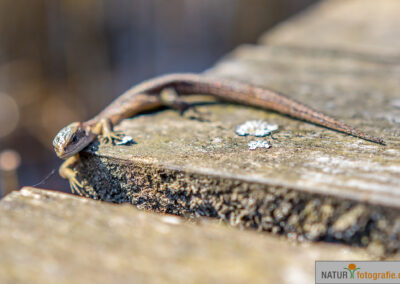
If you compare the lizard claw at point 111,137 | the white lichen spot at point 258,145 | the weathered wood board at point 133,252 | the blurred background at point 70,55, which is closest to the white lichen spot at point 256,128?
the white lichen spot at point 258,145

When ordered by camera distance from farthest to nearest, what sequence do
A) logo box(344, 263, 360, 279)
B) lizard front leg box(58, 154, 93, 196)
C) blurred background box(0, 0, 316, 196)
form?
Result: blurred background box(0, 0, 316, 196), lizard front leg box(58, 154, 93, 196), logo box(344, 263, 360, 279)

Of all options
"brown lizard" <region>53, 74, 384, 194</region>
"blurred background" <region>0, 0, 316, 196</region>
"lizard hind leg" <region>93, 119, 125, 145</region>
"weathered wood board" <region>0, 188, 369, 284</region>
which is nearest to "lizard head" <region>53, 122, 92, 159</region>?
"brown lizard" <region>53, 74, 384, 194</region>

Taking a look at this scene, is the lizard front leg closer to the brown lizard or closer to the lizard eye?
the brown lizard

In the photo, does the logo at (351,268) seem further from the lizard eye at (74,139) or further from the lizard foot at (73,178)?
the lizard eye at (74,139)

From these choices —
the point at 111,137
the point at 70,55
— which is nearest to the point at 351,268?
the point at 111,137

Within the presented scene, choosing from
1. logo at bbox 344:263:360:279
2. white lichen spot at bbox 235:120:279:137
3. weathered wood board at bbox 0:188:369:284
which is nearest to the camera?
weathered wood board at bbox 0:188:369:284

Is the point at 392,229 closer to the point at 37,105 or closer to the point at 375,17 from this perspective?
the point at 375,17

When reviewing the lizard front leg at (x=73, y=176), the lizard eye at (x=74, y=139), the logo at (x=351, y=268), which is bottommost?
the lizard front leg at (x=73, y=176)
